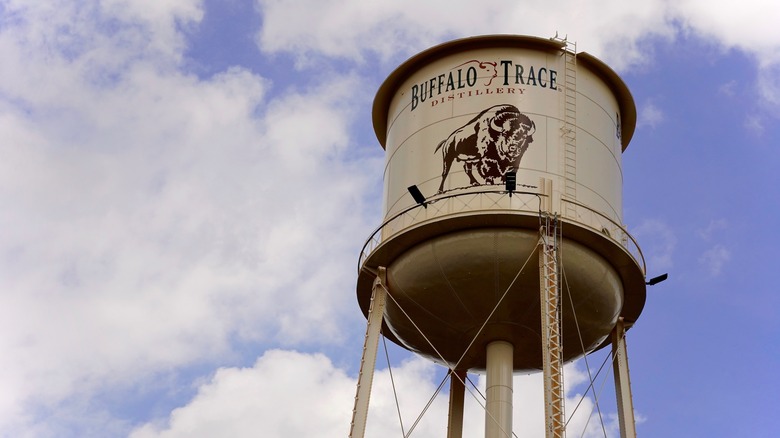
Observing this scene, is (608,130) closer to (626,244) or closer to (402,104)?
(626,244)

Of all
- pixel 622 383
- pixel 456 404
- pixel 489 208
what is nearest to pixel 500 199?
pixel 489 208

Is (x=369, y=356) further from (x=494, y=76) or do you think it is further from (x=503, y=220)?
(x=494, y=76)

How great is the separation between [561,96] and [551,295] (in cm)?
422

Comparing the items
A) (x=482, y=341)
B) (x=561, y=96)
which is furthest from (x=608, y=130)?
(x=482, y=341)

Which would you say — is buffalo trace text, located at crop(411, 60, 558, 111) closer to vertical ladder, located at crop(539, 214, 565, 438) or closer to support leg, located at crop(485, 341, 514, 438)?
vertical ladder, located at crop(539, 214, 565, 438)

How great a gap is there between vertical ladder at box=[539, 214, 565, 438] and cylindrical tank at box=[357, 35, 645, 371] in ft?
0.84

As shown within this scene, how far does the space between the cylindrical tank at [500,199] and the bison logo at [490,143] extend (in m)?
0.02

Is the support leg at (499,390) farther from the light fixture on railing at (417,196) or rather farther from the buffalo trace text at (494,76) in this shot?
the buffalo trace text at (494,76)

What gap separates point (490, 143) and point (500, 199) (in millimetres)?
1237

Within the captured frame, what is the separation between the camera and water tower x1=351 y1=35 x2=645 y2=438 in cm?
2044

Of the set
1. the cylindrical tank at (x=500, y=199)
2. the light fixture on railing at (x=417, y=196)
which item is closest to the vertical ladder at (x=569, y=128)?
the cylindrical tank at (x=500, y=199)

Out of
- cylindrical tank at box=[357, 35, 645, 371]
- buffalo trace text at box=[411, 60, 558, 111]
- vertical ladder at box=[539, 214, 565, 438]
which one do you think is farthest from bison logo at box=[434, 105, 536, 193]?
vertical ladder at box=[539, 214, 565, 438]

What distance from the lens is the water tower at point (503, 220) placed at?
20.4m

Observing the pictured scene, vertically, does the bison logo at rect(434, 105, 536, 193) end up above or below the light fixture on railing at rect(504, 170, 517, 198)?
above
